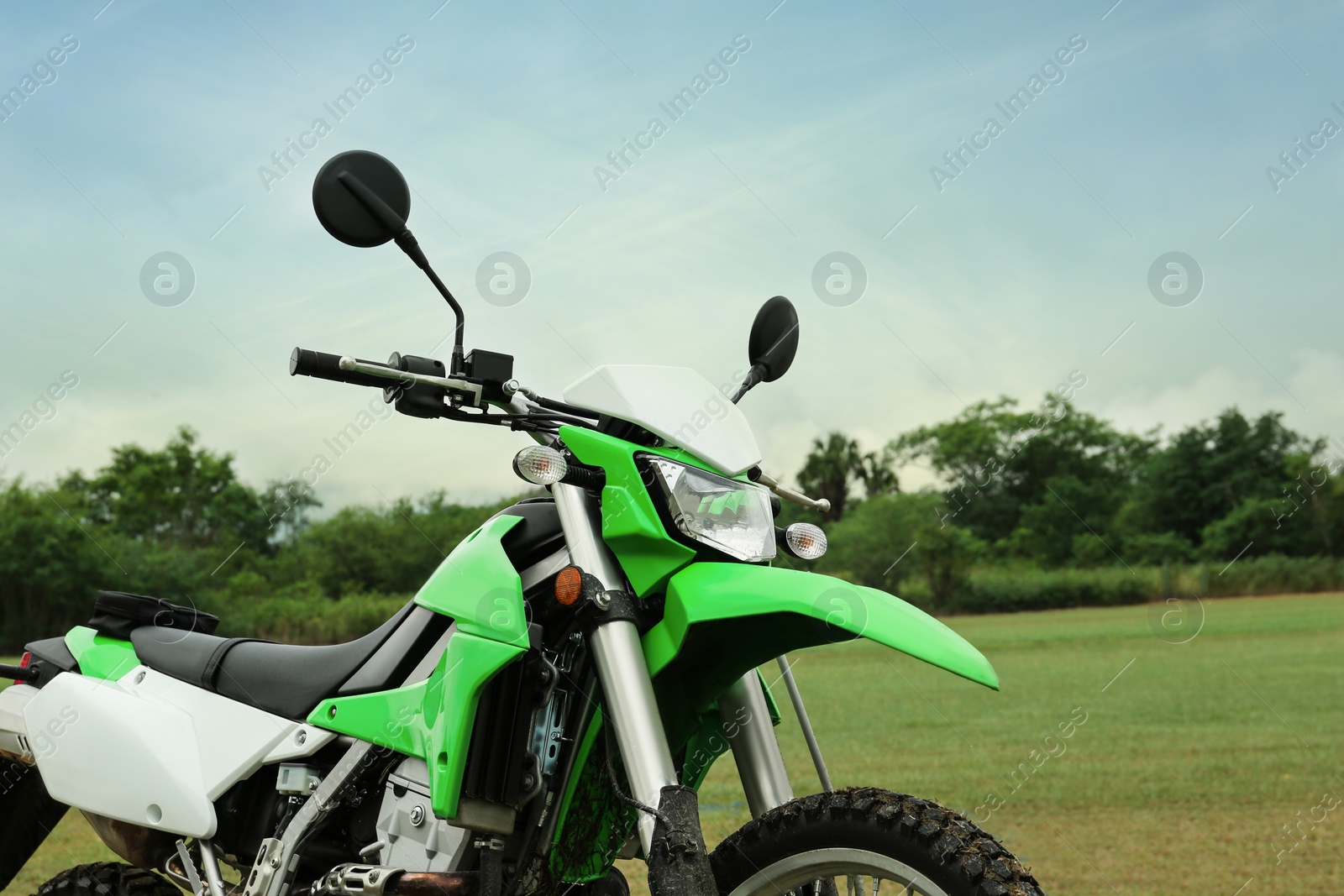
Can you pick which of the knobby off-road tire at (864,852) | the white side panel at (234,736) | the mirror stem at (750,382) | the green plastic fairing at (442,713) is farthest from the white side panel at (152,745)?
the mirror stem at (750,382)

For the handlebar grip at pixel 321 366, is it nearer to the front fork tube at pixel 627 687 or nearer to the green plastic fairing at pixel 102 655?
the front fork tube at pixel 627 687

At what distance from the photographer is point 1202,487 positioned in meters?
62.8

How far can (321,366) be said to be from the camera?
8.35 ft

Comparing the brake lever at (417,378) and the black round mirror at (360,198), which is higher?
the black round mirror at (360,198)

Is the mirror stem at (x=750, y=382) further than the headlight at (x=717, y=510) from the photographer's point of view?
Yes

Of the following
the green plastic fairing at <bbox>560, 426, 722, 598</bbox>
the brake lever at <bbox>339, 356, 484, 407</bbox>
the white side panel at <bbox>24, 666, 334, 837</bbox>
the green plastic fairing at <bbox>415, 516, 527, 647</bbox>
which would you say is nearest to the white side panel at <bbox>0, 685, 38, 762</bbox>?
the white side panel at <bbox>24, 666, 334, 837</bbox>

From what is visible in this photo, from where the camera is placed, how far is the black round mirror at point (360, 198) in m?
2.41

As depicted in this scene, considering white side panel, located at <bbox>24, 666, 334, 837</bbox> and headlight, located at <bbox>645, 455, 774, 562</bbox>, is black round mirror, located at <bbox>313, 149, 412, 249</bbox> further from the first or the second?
white side panel, located at <bbox>24, 666, 334, 837</bbox>

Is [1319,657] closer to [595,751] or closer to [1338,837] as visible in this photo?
[1338,837]

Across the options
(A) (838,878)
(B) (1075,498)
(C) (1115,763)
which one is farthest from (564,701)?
(B) (1075,498)

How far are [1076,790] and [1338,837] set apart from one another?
69.6 inches

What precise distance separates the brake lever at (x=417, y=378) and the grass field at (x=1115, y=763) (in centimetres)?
169

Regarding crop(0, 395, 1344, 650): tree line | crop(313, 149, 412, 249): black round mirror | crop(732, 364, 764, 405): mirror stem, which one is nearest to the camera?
crop(313, 149, 412, 249): black round mirror

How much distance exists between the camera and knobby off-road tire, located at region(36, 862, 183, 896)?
3.35m
